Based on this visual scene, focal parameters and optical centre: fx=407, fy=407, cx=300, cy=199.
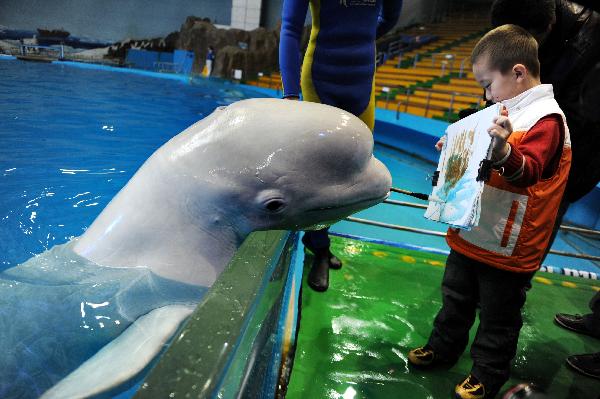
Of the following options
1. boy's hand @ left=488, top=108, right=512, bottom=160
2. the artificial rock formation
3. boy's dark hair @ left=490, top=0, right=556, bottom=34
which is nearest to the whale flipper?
boy's hand @ left=488, top=108, right=512, bottom=160

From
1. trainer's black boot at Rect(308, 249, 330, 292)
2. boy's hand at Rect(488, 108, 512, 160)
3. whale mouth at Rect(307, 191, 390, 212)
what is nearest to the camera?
boy's hand at Rect(488, 108, 512, 160)

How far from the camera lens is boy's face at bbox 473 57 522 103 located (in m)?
1.54

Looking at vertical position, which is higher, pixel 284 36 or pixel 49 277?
pixel 284 36

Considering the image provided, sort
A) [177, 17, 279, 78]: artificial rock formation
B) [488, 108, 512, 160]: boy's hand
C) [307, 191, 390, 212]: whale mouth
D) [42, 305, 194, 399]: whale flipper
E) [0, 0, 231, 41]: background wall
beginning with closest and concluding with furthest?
[42, 305, 194, 399]: whale flipper, [488, 108, 512, 160]: boy's hand, [307, 191, 390, 212]: whale mouth, [177, 17, 279, 78]: artificial rock formation, [0, 0, 231, 41]: background wall

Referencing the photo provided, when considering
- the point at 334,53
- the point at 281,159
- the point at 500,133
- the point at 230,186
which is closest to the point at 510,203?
the point at 500,133

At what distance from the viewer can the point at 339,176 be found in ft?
4.73

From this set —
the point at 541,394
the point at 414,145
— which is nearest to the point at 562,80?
the point at 541,394

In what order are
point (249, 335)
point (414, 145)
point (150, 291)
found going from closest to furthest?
point (249, 335)
point (150, 291)
point (414, 145)

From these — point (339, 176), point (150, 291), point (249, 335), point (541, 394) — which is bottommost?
point (541, 394)

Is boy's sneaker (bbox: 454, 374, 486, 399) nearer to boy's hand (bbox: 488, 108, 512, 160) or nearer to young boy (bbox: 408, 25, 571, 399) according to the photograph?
young boy (bbox: 408, 25, 571, 399)

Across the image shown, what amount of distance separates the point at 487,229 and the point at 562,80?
89 cm

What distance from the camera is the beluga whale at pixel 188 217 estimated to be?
1298mm

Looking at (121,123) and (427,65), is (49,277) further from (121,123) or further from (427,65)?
(427,65)

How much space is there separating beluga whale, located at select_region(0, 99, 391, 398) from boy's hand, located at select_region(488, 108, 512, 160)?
415 millimetres
